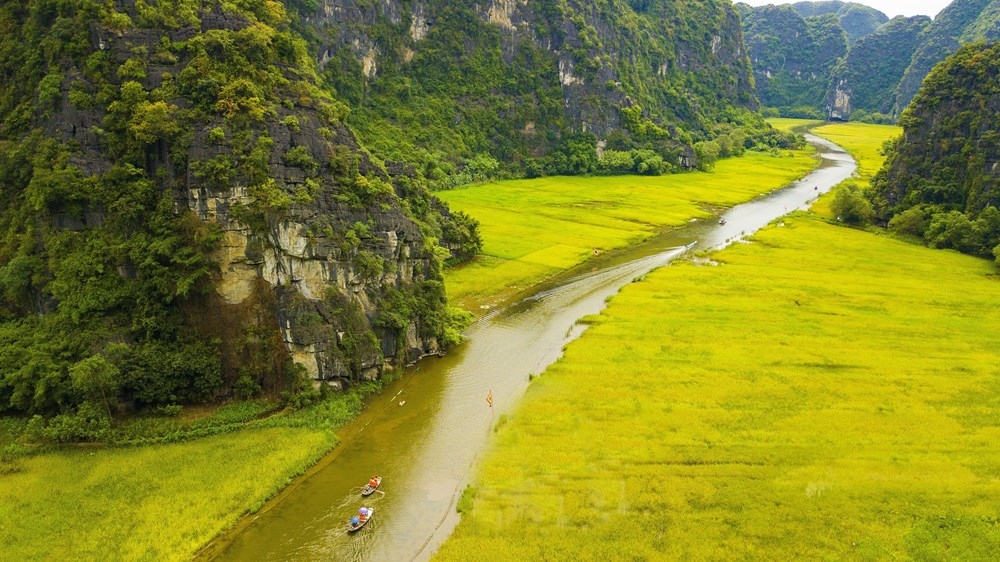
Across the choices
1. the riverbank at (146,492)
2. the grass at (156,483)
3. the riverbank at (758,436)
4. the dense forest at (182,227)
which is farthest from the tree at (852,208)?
the riverbank at (146,492)

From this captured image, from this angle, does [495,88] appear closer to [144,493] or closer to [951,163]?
[951,163]

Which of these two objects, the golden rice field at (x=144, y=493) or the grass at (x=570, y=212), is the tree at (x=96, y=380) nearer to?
the golden rice field at (x=144, y=493)

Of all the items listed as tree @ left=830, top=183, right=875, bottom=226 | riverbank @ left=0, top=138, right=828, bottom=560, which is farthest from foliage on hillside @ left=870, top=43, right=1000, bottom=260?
riverbank @ left=0, top=138, right=828, bottom=560

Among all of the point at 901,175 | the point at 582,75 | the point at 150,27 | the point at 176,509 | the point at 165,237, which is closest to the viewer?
the point at 176,509

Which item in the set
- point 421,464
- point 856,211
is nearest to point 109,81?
point 421,464

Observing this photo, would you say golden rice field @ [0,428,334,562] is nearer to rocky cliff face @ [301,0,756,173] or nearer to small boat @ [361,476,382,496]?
small boat @ [361,476,382,496]

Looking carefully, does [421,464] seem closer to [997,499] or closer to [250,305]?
[250,305]

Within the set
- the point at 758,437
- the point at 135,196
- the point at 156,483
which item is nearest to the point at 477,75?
the point at 135,196
